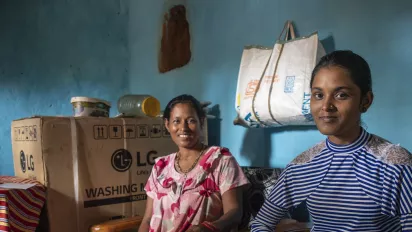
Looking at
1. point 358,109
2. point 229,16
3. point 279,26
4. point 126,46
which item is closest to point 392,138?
point 358,109

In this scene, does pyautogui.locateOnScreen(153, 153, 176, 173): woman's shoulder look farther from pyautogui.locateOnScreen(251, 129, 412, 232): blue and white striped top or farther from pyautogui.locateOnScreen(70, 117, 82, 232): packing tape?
pyautogui.locateOnScreen(251, 129, 412, 232): blue and white striped top

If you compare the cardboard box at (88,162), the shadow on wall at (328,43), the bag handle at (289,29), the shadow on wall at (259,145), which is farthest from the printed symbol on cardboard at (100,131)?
the shadow on wall at (328,43)

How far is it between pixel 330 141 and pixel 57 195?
3.98 ft

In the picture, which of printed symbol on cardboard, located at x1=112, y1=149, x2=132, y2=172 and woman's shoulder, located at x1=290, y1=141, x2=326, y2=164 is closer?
woman's shoulder, located at x1=290, y1=141, x2=326, y2=164

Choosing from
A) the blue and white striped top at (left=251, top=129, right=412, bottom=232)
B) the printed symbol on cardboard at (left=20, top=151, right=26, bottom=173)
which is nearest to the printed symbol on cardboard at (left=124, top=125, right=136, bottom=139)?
the printed symbol on cardboard at (left=20, top=151, right=26, bottom=173)

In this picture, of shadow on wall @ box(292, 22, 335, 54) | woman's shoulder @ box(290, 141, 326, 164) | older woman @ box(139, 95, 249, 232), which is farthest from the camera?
shadow on wall @ box(292, 22, 335, 54)

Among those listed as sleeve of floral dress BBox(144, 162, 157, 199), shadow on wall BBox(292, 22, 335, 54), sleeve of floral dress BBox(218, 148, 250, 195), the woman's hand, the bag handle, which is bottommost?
the woman's hand

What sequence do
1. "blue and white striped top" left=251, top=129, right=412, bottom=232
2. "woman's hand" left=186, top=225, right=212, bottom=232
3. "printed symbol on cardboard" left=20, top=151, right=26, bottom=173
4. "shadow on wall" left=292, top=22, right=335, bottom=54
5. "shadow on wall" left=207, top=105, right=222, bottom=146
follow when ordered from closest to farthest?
"blue and white striped top" left=251, top=129, right=412, bottom=232 → "woman's hand" left=186, top=225, right=212, bottom=232 → "shadow on wall" left=292, top=22, right=335, bottom=54 → "printed symbol on cardboard" left=20, top=151, right=26, bottom=173 → "shadow on wall" left=207, top=105, right=222, bottom=146

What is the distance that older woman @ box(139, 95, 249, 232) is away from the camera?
4.61 ft

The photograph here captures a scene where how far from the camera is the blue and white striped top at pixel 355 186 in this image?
842mm

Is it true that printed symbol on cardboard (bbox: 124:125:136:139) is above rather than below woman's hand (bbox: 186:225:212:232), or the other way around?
above

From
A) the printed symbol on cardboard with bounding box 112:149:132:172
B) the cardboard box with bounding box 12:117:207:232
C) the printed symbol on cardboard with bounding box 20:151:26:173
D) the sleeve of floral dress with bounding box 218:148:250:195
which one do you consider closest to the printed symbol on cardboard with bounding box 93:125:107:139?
the cardboard box with bounding box 12:117:207:232

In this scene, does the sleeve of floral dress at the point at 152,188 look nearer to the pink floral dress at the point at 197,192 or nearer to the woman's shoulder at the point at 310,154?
the pink floral dress at the point at 197,192

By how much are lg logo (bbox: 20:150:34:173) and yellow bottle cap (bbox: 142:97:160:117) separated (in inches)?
23.4
